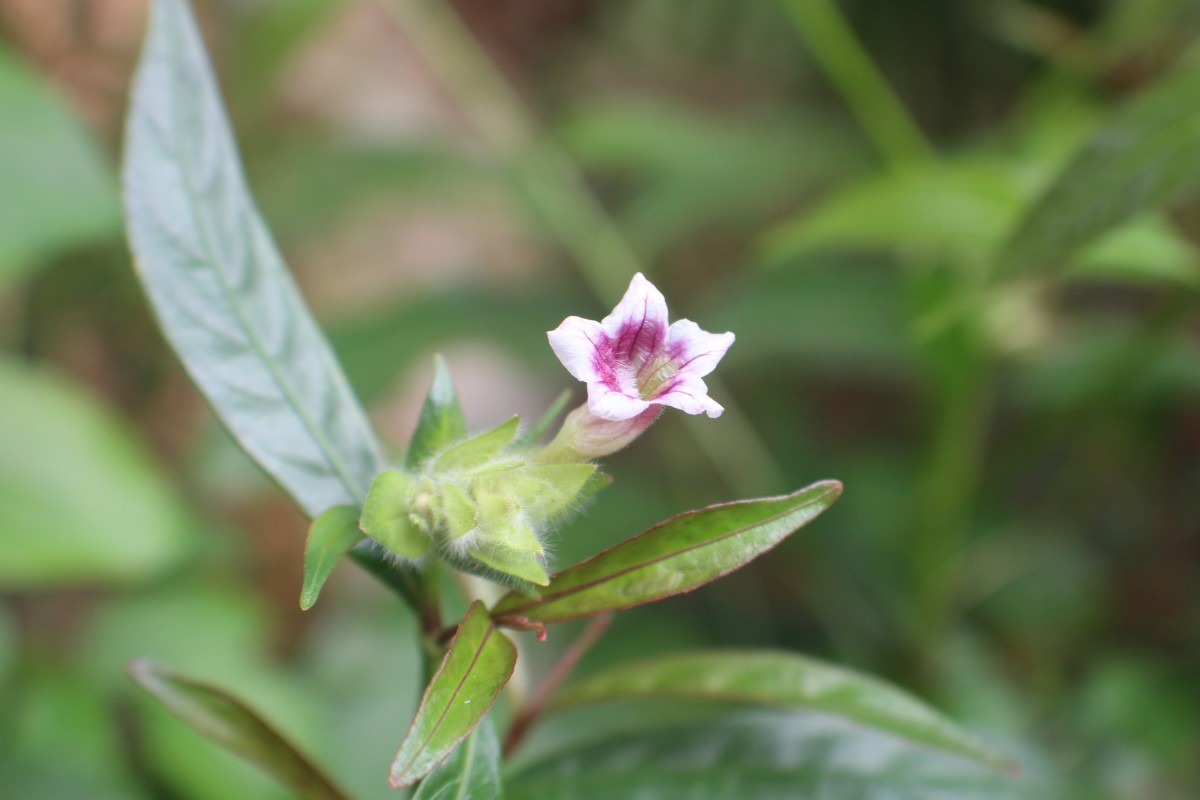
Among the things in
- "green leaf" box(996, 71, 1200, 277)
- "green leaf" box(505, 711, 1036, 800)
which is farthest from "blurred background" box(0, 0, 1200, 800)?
"green leaf" box(505, 711, 1036, 800)

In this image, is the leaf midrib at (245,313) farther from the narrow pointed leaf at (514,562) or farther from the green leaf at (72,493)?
the green leaf at (72,493)

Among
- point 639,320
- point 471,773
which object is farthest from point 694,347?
point 471,773

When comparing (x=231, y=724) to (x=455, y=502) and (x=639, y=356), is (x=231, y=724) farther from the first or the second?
(x=639, y=356)

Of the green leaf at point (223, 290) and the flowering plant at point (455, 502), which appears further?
the green leaf at point (223, 290)

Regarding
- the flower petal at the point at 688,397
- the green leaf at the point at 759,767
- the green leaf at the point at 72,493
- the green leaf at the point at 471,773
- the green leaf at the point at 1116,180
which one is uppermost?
the green leaf at the point at 72,493

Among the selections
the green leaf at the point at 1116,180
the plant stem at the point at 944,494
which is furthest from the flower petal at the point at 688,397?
the plant stem at the point at 944,494

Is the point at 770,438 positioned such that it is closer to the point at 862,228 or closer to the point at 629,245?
the point at 629,245

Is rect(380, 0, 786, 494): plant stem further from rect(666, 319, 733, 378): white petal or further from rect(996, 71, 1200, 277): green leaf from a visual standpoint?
rect(666, 319, 733, 378): white petal

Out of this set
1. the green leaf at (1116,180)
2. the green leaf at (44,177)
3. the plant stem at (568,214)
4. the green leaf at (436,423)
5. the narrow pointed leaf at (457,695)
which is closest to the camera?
the narrow pointed leaf at (457,695)
